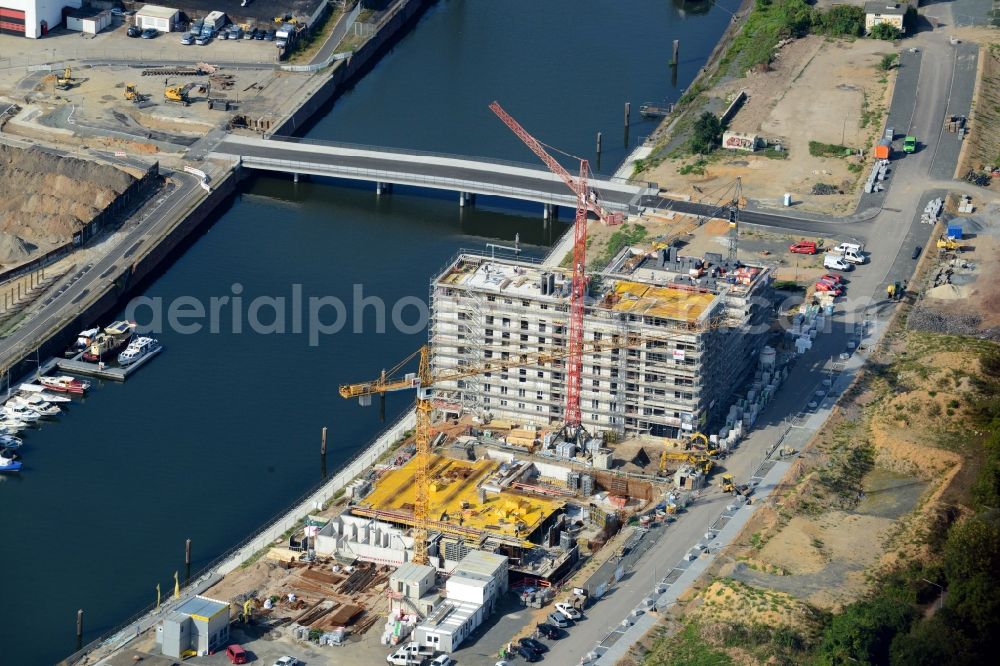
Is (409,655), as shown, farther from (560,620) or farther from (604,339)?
(604,339)

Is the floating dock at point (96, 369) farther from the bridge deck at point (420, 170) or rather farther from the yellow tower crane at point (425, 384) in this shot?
the bridge deck at point (420, 170)

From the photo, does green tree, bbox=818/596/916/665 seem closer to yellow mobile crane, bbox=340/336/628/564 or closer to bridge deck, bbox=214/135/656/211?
yellow mobile crane, bbox=340/336/628/564

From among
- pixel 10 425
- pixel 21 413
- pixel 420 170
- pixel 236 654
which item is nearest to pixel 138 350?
pixel 21 413

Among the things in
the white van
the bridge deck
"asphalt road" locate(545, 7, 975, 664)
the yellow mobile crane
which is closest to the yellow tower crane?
the yellow mobile crane

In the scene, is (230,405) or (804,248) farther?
(804,248)

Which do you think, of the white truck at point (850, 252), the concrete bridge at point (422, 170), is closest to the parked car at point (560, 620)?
the white truck at point (850, 252)

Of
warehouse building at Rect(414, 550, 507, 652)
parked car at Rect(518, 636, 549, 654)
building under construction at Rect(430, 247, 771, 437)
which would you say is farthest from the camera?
building under construction at Rect(430, 247, 771, 437)
